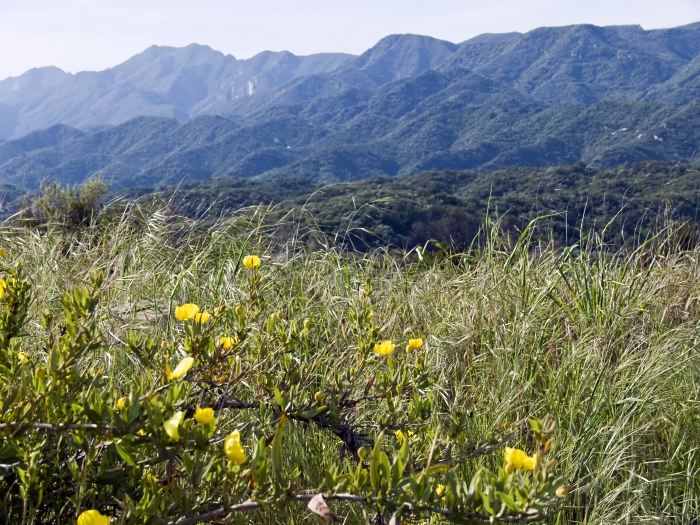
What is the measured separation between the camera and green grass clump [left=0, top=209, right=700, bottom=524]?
0.89 metres

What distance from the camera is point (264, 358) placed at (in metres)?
1.28

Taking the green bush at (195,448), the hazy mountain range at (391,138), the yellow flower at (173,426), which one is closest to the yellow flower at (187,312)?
the green bush at (195,448)

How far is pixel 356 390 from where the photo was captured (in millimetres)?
1753

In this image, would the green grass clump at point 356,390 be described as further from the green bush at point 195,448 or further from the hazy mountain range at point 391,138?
the hazy mountain range at point 391,138

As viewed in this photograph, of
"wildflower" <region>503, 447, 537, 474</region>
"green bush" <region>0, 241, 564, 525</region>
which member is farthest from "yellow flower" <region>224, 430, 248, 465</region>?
"wildflower" <region>503, 447, 537, 474</region>

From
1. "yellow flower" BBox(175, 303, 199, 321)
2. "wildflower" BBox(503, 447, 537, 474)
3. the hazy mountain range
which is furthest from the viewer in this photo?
the hazy mountain range

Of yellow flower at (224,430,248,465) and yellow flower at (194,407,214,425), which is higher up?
yellow flower at (194,407,214,425)

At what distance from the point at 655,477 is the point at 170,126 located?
170743mm

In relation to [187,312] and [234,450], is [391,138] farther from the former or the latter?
[234,450]

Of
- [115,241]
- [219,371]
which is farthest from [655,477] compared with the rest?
[115,241]

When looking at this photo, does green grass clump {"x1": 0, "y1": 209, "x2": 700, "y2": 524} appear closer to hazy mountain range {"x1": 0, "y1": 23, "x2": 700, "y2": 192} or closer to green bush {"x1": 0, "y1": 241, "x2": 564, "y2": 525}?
green bush {"x1": 0, "y1": 241, "x2": 564, "y2": 525}

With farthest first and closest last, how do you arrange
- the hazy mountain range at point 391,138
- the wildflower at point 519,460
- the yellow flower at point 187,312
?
the hazy mountain range at point 391,138, the yellow flower at point 187,312, the wildflower at point 519,460

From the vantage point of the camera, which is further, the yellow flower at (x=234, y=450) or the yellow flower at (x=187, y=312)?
the yellow flower at (x=187, y=312)

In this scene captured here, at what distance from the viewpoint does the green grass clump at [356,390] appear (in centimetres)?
89
